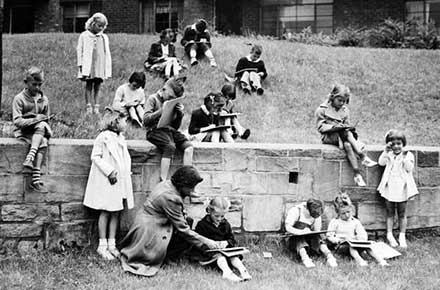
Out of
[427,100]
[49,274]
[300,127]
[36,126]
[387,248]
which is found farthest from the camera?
[427,100]

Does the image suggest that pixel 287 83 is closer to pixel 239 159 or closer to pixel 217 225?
pixel 239 159

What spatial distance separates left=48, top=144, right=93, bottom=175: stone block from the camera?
6.41 meters

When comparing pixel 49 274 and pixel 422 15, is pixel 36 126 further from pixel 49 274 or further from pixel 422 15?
pixel 422 15

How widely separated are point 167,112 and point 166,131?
0.22 m

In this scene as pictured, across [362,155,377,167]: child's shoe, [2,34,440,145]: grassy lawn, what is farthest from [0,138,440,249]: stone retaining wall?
[2,34,440,145]: grassy lawn

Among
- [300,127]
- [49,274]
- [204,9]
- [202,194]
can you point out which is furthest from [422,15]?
[49,274]

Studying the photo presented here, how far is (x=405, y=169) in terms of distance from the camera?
7.23 m

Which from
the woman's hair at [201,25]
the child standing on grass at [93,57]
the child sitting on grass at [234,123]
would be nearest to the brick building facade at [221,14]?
the woman's hair at [201,25]

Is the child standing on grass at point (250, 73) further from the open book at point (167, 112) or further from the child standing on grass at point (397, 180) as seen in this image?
the open book at point (167, 112)

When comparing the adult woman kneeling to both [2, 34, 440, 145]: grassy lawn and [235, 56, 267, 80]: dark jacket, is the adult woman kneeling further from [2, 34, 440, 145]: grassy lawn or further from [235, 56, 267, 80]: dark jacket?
[235, 56, 267, 80]: dark jacket

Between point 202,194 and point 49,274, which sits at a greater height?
point 202,194

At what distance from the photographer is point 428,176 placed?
7566 millimetres

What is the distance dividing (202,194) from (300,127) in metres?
4.56

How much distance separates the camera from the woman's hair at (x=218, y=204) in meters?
6.34
